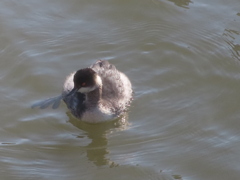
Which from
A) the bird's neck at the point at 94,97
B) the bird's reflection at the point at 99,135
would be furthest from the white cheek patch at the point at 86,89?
the bird's reflection at the point at 99,135

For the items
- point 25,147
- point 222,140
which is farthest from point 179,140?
point 25,147

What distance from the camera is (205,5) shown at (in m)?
11.9

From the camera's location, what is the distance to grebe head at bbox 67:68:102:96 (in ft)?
29.8

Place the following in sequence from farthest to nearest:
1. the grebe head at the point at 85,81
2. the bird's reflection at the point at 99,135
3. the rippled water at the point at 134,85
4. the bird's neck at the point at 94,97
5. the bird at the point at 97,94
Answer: the bird's neck at the point at 94,97 < the bird at the point at 97,94 < the grebe head at the point at 85,81 < the bird's reflection at the point at 99,135 < the rippled water at the point at 134,85

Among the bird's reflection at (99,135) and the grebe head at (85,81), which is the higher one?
the grebe head at (85,81)

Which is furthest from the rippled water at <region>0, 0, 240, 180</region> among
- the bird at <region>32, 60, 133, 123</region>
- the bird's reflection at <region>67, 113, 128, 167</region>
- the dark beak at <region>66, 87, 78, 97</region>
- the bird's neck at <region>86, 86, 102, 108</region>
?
the dark beak at <region>66, 87, 78, 97</region>

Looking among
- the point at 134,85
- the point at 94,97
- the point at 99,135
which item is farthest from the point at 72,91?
the point at 134,85

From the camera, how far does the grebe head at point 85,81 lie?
9070mm

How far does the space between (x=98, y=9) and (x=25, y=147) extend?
3905 mm

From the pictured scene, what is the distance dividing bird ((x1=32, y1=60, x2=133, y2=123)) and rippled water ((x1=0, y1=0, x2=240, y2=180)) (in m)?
0.15

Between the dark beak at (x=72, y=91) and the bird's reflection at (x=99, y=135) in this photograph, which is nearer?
the bird's reflection at (x=99, y=135)

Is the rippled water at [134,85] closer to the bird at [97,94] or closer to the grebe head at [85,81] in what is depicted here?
the bird at [97,94]

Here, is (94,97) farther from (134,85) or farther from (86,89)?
(134,85)

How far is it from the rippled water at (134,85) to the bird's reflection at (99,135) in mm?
16
